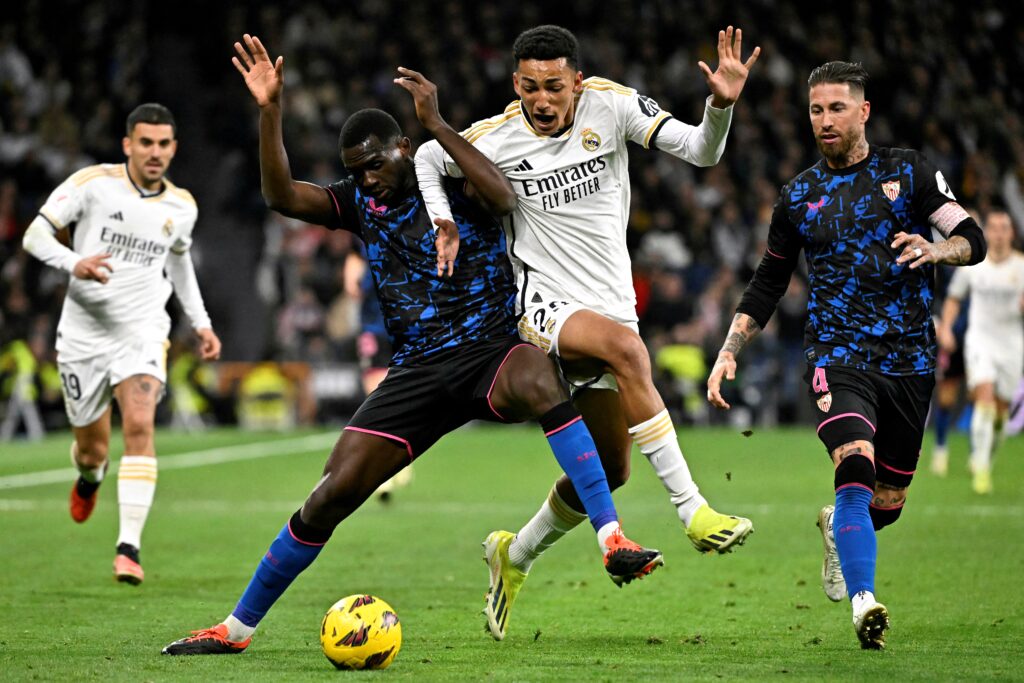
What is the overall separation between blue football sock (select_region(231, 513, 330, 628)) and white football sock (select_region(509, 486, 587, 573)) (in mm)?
1227

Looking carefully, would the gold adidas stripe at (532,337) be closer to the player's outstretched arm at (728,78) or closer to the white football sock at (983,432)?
the player's outstretched arm at (728,78)

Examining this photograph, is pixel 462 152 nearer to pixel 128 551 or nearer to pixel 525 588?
pixel 525 588

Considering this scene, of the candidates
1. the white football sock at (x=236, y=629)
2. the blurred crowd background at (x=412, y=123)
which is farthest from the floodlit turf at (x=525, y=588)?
the blurred crowd background at (x=412, y=123)

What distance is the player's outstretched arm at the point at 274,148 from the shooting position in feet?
20.9

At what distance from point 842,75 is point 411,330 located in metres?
2.34

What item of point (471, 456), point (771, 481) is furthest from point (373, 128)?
point (471, 456)

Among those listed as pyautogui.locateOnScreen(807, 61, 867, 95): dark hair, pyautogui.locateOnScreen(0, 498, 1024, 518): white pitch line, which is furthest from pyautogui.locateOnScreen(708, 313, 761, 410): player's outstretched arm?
pyautogui.locateOnScreen(0, 498, 1024, 518): white pitch line

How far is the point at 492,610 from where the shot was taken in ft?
23.8

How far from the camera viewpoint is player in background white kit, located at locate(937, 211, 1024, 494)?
14344mm

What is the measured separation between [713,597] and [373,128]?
11.8ft

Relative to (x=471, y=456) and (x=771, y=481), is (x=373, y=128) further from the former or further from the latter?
(x=471, y=456)

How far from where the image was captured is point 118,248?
9.89 meters

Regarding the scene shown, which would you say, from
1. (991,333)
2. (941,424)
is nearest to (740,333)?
(991,333)

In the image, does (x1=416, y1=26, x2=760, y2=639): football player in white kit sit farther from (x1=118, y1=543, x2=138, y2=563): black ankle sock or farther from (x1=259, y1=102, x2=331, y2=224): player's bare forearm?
(x1=118, y1=543, x2=138, y2=563): black ankle sock
